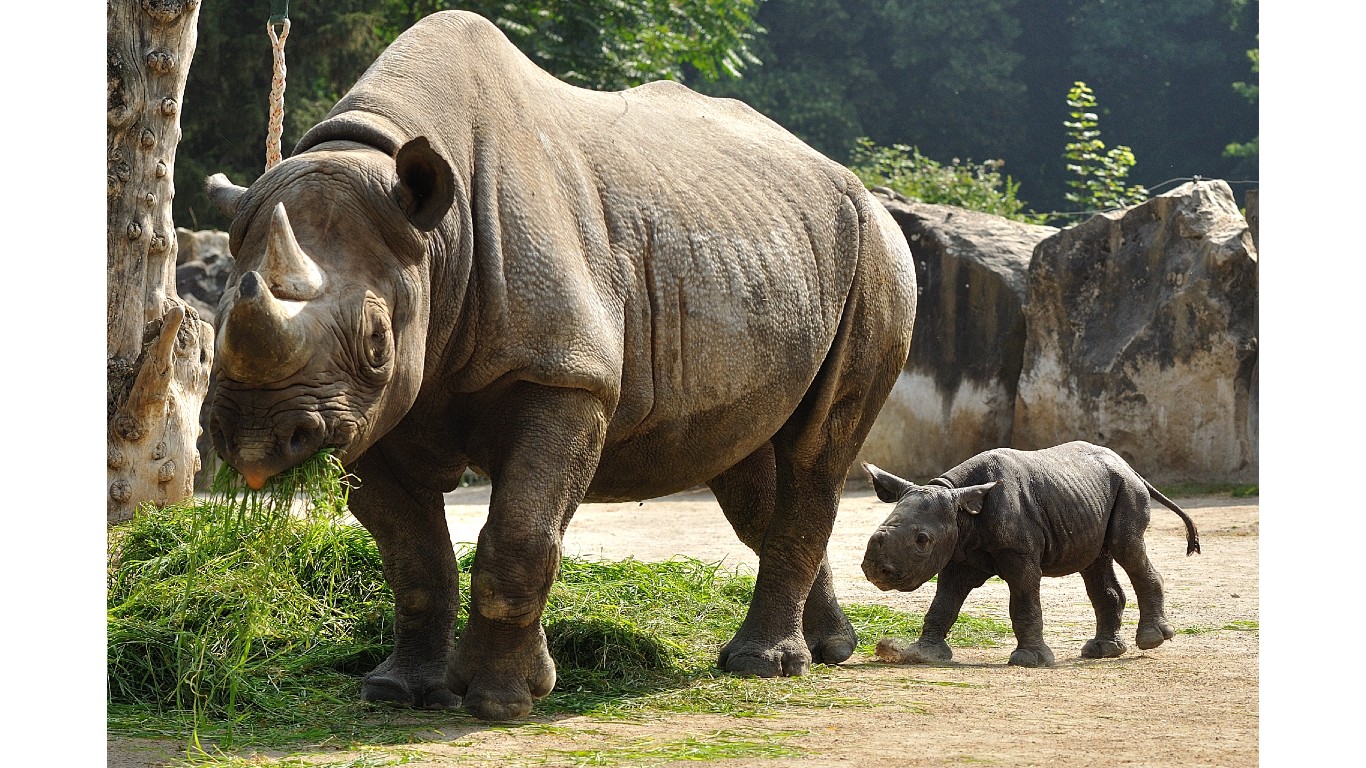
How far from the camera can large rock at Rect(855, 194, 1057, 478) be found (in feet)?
48.0

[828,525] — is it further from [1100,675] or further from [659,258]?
[659,258]

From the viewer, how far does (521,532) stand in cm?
496

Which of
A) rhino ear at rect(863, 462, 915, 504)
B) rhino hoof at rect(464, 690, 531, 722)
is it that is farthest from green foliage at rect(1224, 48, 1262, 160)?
rhino hoof at rect(464, 690, 531, 722)

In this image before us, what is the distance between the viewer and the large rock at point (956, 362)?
48.0ft

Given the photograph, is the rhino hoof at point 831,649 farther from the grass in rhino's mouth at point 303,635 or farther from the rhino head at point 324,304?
the rhino head at point 324,304

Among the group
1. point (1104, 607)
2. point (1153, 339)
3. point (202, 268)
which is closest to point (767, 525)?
point (1104, 607)

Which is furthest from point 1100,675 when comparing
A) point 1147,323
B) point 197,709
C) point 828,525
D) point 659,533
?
point 1147,323

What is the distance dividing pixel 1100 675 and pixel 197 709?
10.9ft

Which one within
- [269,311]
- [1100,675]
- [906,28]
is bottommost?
[1100,675]

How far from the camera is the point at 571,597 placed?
6.75 meters

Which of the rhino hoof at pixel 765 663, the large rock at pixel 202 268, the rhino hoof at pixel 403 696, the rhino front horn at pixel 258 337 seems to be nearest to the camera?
the rhino front horn at pixel 258 337

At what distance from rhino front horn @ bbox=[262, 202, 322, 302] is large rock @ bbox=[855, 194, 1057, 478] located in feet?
34.6

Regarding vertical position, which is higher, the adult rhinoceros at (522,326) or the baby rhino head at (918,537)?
the adult rhinoceros at (522,326)

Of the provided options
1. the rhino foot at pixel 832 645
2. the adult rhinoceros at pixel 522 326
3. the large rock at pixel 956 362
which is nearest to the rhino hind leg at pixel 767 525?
the rhino foot at pixel 832 645
